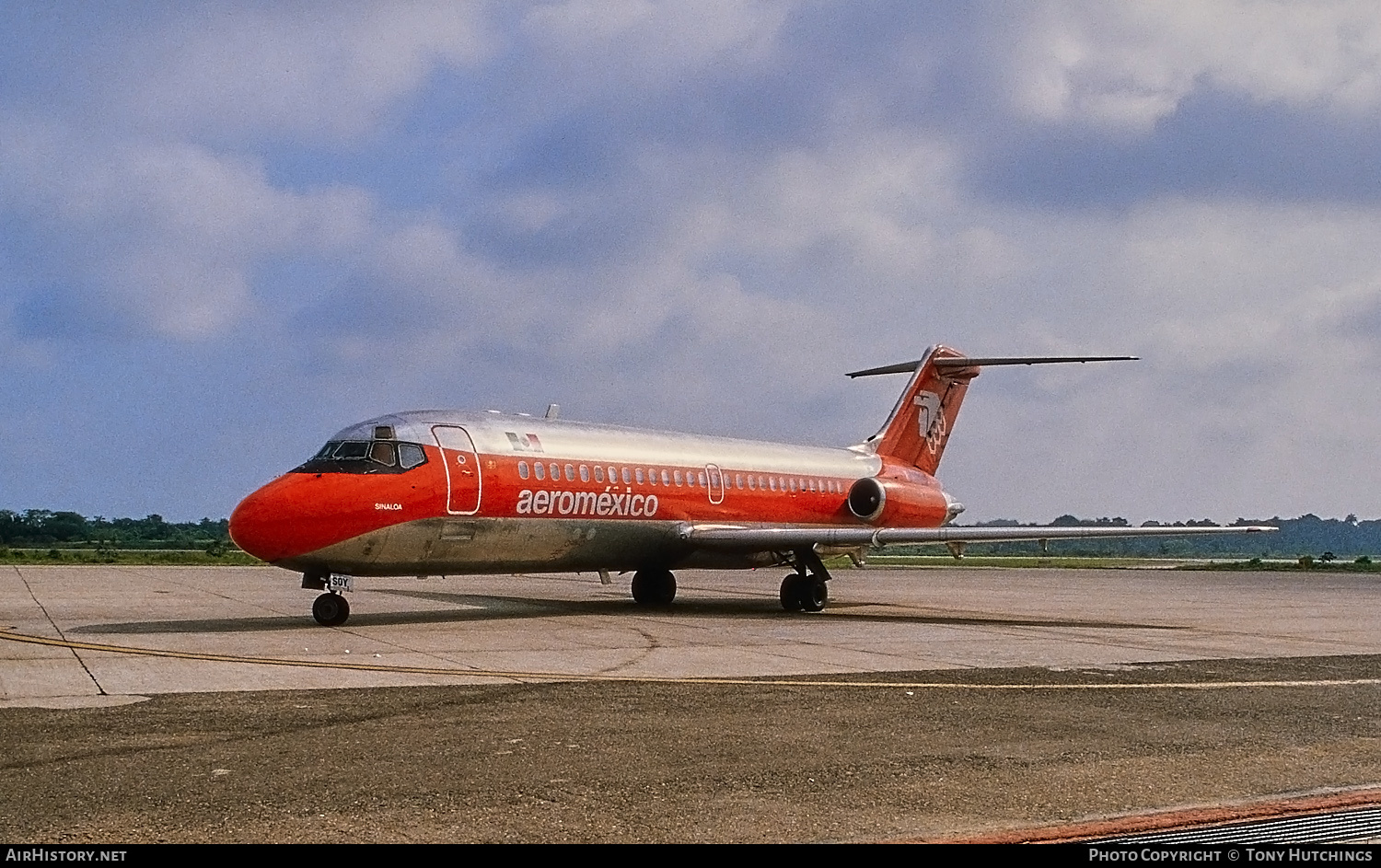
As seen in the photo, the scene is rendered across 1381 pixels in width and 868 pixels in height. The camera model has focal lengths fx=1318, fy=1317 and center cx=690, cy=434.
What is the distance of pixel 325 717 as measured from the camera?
10008 mm

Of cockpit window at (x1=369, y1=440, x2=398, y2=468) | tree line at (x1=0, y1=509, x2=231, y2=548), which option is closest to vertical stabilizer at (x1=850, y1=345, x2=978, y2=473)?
cockpit window at (x1=369, y1=440, x2=398, y2=468)

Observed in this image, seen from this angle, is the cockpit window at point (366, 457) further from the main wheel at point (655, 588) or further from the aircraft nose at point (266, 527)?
the main wheel at point (655, 588)

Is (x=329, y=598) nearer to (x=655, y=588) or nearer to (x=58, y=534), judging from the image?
(x=655, y=588)

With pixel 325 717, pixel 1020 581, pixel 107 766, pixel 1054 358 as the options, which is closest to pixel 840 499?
pixel 1054 358

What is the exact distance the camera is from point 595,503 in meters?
22.4

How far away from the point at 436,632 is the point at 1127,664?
9135 mm

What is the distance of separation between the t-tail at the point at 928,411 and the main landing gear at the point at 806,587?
6.68 metres

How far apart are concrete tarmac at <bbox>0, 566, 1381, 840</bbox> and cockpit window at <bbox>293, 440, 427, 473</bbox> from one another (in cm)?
231

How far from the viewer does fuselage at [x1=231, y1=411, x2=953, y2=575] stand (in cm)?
1828

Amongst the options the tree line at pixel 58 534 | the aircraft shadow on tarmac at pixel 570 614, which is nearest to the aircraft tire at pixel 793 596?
the aircraft shadow on tarmac at pixel 570 614

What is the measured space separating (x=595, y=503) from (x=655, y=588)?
427 cm

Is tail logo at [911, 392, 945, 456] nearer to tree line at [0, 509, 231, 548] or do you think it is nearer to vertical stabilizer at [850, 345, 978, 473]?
vertical stabilizer at [850, 345, 978, 473]

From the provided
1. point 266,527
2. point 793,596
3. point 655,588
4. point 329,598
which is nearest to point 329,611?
point 329,598

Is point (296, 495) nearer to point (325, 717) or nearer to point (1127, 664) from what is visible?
point (325, 717)
